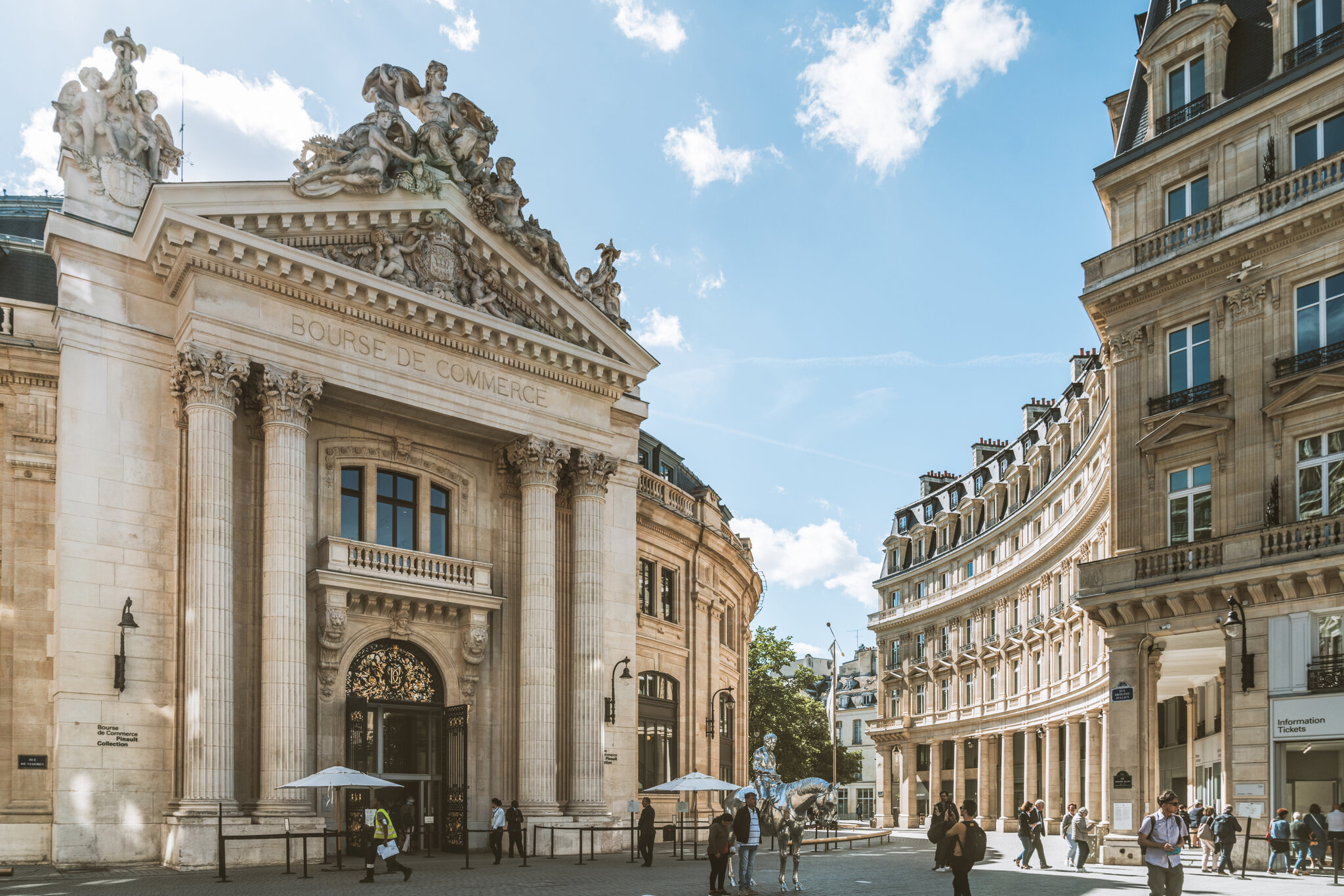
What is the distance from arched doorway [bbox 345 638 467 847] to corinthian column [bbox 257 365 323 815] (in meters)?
2.13

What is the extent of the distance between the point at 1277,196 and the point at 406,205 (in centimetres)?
2105

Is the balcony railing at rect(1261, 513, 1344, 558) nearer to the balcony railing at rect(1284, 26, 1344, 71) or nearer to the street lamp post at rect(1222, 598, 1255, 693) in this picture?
the street lamp post at rect(1222, 598, 1255, 693)

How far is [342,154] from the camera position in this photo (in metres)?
29.7

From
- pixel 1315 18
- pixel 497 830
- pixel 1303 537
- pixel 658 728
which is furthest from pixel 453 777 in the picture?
pixel 1315 18

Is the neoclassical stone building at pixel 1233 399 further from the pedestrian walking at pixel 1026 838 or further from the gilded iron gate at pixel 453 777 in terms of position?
the gilded iron gate at pixel 453 777

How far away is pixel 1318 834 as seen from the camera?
87.5 feet

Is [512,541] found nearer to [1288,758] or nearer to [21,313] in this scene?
[21,313]

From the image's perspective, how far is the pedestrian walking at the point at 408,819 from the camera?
28500 mm

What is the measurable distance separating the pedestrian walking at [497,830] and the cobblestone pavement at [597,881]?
0.30m

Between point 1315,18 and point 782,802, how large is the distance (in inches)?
1107

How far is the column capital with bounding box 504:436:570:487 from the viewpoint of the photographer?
32.6 metres

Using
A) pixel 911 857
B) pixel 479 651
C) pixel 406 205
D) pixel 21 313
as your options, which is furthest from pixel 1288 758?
pixel 21 313

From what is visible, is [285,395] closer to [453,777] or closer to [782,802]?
[453,777]

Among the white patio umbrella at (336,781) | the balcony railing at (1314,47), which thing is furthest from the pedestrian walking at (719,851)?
the balcony railing at (1314,47)
